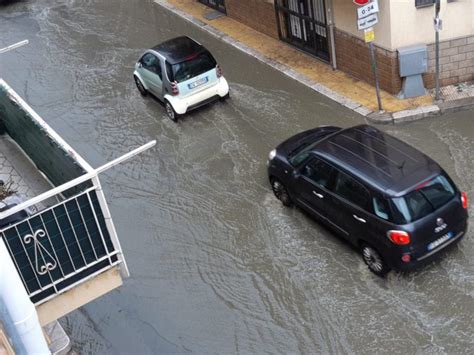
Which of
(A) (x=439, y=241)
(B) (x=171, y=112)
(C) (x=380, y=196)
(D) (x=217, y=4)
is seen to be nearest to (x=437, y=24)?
(C) (x=380, y=196)

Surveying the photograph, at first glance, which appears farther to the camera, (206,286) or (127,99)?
(127,99)

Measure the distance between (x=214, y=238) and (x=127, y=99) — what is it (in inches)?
249

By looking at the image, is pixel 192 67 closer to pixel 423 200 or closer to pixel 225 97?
pixel 225 97

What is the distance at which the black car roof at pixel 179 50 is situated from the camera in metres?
15.3

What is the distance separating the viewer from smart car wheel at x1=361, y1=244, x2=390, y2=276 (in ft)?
33.5

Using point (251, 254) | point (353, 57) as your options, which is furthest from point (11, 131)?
point (353, 57)

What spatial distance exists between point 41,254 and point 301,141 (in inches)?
236

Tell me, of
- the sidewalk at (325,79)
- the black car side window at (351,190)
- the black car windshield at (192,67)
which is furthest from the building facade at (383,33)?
the black car side window at (351,190)

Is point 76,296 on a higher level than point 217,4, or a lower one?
higher

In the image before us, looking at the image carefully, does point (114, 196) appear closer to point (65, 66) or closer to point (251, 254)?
point (251, 254)

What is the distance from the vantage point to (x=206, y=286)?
36.2ft

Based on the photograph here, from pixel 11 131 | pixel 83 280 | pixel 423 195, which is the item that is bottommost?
pixel 423 195

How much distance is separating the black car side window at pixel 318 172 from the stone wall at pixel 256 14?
8189 millimetres

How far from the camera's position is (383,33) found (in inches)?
565
